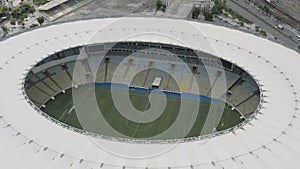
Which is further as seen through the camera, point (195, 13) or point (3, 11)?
point (195, 13)

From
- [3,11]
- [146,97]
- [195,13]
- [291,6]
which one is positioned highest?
[291,6]

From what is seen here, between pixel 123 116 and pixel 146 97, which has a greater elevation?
pixel 146 97

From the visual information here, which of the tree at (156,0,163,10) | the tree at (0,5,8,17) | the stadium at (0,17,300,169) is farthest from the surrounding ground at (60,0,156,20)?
the stadium at (0,17,300,169)

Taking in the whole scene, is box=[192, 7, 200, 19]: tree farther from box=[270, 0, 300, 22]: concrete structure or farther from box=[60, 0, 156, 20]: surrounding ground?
box=[270, 0, 300, 22]: concrete structure

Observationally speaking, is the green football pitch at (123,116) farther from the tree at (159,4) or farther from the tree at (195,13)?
the tree at (159,4)

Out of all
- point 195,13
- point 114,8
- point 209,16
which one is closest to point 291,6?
point 209,16

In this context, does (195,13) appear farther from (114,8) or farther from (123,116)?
(123,116)
